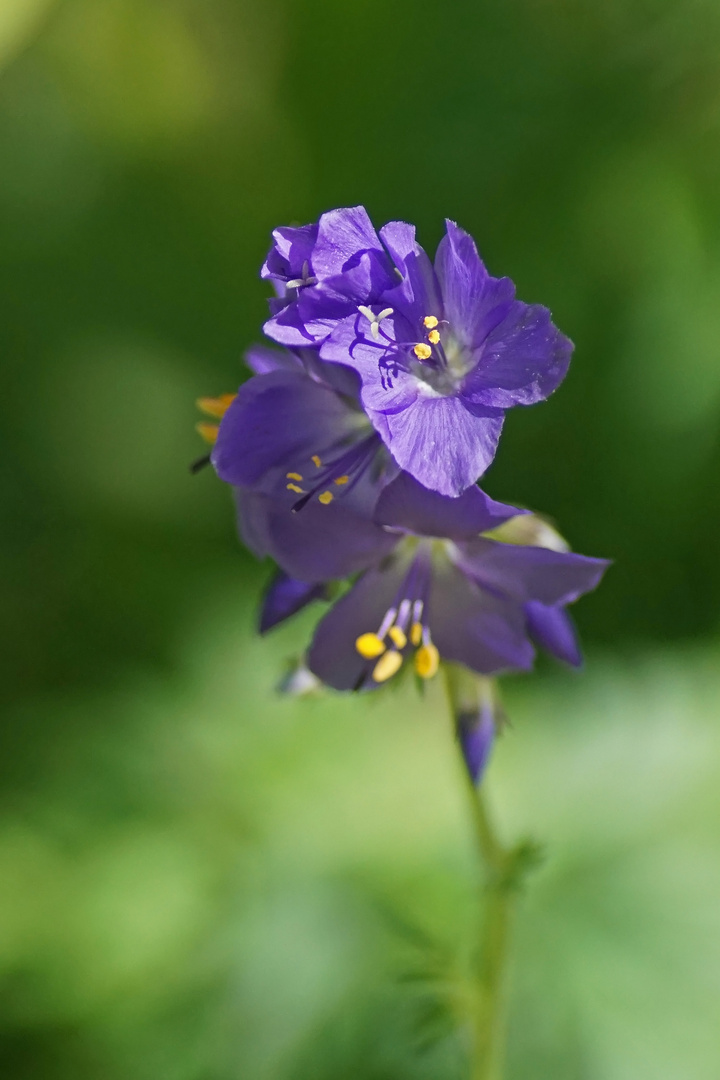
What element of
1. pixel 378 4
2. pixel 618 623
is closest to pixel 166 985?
pixel 618 623

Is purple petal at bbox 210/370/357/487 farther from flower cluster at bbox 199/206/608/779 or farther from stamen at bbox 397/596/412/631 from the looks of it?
stamen at bbox 397/596/412/631

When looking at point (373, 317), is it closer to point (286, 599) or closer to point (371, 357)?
point (371, 357)

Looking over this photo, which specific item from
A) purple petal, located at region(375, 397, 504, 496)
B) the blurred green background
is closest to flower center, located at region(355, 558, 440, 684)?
purple petal, located at region(375, 397, 504, 496)

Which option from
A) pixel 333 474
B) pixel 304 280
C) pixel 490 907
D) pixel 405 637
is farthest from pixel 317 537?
pixel 490 907

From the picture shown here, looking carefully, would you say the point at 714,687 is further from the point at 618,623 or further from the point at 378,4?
the point at 378,4

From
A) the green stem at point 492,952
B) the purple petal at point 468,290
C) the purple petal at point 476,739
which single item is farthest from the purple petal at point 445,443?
the green stem at point 492,952

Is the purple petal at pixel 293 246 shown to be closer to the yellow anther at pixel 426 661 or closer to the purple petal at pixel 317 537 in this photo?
the purple petal at pixel 317 537
